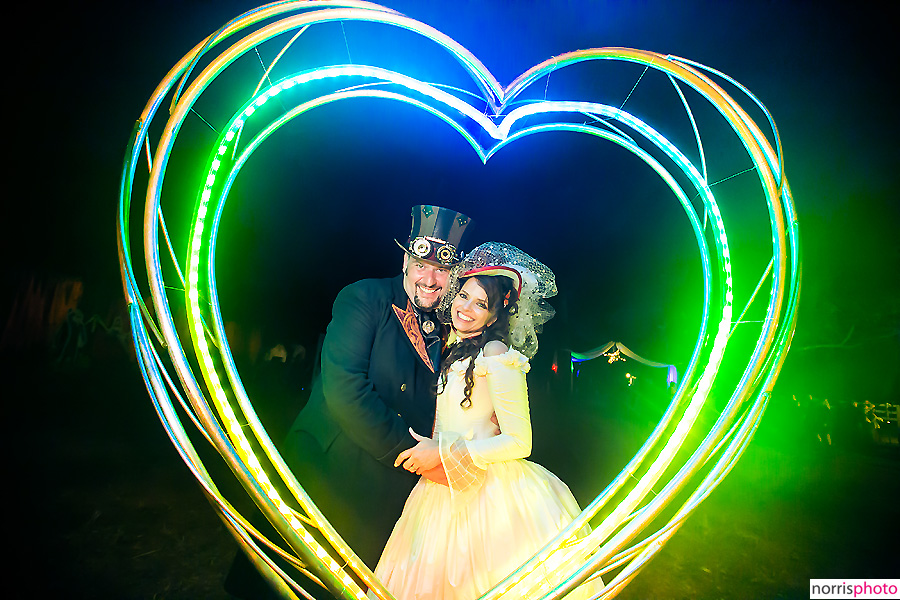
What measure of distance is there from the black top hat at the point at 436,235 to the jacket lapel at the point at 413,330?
0.90 feet

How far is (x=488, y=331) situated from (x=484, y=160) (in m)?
0.89

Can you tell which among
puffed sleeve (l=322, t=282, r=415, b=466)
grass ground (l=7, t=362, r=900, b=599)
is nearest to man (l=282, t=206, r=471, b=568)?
puffed sleeve (l=322, t=282, r=415, b=466)

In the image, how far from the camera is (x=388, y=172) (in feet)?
7.04

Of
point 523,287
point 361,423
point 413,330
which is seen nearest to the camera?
point 361,423

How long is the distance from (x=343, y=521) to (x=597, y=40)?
2898mm

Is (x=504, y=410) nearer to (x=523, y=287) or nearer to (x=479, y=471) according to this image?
(x=479, y=471)

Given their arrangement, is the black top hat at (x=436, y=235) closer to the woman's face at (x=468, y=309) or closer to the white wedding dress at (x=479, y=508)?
the woman's face at (x=468, y=309)

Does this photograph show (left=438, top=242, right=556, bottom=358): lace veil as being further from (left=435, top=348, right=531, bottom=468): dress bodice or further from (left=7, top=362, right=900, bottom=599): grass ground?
(left=7, top=362, right=900, bottom=599): grass ground

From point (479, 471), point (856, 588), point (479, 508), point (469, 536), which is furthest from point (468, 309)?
point (856, 588)

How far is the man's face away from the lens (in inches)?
82.3

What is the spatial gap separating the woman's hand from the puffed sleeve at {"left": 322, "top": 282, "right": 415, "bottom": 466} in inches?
1.1

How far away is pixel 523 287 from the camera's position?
7.23 ft

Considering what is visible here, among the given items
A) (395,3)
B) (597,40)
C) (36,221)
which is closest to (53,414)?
(36,221)

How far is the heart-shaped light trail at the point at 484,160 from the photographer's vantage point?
66.7 inches
